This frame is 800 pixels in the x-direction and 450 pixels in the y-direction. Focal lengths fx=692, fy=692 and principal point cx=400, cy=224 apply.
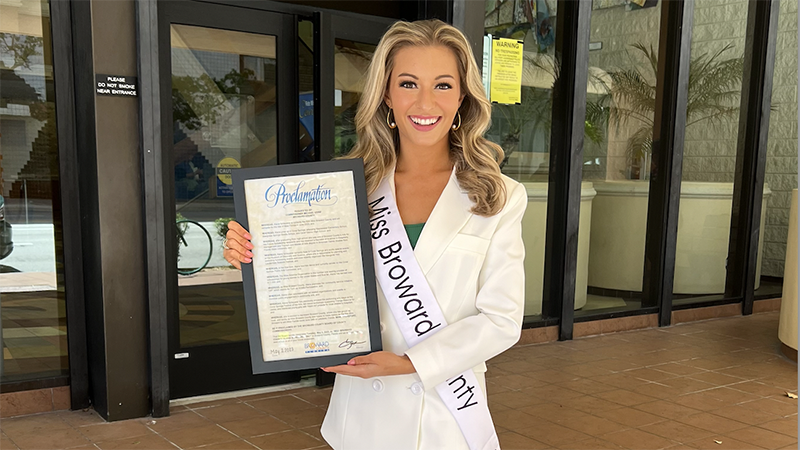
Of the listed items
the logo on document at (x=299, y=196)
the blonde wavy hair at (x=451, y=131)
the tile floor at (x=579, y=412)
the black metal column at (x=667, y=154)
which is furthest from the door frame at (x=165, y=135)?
the black metal column at (x=667, y=154)

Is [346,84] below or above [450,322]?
above

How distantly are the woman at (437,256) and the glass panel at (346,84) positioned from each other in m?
2.70

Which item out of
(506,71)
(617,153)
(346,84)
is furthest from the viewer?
Answer: (617,153)

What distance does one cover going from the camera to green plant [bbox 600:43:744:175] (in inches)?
222

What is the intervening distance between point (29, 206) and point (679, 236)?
5.10 meters

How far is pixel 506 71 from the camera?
16.1ft

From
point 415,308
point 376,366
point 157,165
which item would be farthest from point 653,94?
point 376,366

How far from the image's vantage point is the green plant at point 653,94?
222 inches

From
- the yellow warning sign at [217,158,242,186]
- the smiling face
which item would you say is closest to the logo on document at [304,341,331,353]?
the smiling face

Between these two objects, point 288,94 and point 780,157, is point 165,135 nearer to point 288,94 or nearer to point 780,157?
point 288,94

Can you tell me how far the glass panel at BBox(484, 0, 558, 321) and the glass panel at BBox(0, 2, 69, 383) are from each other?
9.38ft

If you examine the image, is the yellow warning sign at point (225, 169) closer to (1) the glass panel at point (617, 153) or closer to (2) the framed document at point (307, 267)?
(2) the framed document at point (307, 267)

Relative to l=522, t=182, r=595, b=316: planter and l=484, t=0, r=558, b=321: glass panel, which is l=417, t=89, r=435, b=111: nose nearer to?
l=484, t=0, r=558, b=321: glass panel

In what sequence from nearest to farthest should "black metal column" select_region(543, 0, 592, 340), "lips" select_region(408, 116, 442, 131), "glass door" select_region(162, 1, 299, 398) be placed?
"lips" select_region(408, 116, 442, 131), "glass door" select_region(162, 1, 299, 398), "black metal column" select_region(543, 0, 592, 340)
